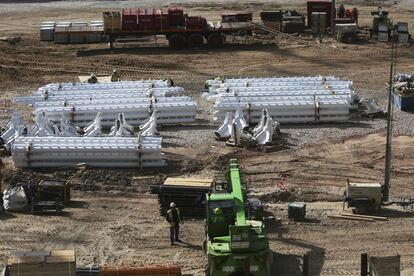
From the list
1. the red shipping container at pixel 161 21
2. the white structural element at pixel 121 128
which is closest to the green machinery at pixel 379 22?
the red shipping container at pixel 161 21

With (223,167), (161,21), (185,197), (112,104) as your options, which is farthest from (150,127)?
(161,21)

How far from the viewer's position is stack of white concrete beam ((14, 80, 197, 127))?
36.2 m

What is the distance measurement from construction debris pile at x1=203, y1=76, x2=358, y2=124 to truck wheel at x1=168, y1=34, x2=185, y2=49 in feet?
38.9

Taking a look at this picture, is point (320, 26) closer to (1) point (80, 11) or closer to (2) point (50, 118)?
(1) point (80, 11)

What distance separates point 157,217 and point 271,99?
36.8ft

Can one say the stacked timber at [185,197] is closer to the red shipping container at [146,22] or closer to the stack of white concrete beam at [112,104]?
the stack of white concrete beam at [112,104]

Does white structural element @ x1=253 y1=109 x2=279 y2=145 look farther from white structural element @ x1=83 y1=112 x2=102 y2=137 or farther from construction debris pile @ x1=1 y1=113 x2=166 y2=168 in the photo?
white structural element @ x1=83 y1=112 x2=102 y2=137

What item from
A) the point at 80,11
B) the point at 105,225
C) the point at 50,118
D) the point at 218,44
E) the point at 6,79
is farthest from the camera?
the point at 80,11

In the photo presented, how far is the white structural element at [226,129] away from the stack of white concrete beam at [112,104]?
216 centimetres

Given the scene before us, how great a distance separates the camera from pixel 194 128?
36156 millimetres

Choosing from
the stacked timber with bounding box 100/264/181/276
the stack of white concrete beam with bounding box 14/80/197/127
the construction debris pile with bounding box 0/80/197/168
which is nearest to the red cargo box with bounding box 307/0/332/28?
the construction debris pile with bounding box 0/80/197/168

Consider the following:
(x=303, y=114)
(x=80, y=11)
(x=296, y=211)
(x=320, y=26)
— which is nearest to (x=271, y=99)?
(x=303, y=114)

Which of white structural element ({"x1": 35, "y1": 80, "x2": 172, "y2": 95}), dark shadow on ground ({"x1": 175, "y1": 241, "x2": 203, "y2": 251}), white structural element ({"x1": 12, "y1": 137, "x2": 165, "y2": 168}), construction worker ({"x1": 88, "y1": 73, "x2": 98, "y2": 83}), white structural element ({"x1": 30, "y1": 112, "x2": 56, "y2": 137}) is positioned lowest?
dark shadow on ground ({"x1": 175, "y1": 241, "x2": 203, "y2": 251})

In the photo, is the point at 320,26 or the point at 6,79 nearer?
the point at 6,79
